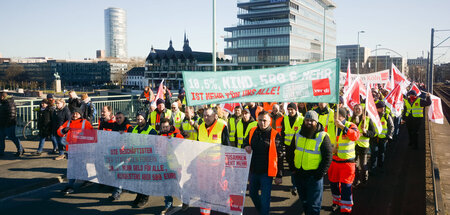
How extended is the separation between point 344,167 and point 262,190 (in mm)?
1573

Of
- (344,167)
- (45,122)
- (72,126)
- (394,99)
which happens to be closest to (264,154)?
(344,167)

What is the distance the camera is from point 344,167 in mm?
6004

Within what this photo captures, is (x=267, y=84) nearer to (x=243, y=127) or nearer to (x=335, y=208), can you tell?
(x=243, y=127)

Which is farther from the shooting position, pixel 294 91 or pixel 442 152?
pixel 442 152

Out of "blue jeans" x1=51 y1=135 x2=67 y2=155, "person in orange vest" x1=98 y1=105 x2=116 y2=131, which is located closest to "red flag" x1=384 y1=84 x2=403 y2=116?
"person in orange vest" x1=98 y1=105 x2=116 y2=131

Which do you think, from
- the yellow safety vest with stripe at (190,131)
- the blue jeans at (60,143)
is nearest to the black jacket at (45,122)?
the blue jeans at (60,143)

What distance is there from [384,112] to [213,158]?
5.50m

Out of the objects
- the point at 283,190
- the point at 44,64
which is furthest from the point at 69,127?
the point at 44,64

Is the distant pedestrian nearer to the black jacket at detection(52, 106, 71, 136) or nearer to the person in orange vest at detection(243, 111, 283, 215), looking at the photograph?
the black jacket at detection(52, 106, 71, 136)

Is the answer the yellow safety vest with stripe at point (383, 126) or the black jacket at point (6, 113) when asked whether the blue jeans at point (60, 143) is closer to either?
the black jacket at point (6, 113)

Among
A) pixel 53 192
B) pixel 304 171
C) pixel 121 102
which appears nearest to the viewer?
pixel 304 171

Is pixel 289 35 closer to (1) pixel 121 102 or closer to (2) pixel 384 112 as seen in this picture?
(1) pixel 121 102

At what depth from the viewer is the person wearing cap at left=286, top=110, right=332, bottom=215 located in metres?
5.21

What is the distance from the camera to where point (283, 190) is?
747 cm
